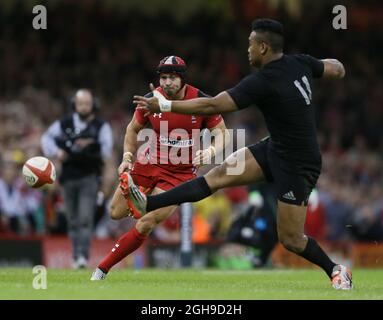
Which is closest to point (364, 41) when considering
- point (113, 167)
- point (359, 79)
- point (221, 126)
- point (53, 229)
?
point (359, 79)

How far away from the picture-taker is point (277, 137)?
412 inches

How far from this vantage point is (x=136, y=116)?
1191cm

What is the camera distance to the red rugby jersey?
1211 centimetres

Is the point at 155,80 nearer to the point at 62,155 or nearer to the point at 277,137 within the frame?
the point at 62,155

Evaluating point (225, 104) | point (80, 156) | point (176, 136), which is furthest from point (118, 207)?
point (80, 156)

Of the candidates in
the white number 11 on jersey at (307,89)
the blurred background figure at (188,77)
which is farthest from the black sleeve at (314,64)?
the blurred background figure at (188,77)

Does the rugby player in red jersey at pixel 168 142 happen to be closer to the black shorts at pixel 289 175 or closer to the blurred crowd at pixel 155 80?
the black shorts at pixel 289 175

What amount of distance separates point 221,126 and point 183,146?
48 centimetres

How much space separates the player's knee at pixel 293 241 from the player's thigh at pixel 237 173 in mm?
588

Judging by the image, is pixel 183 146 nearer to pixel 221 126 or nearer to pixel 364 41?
pixel 221 126

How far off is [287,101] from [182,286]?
2270 millimetres

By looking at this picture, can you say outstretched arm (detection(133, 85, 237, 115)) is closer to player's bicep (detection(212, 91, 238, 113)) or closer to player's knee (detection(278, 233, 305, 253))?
player's bicep (detection(212, 91, 238, 113))

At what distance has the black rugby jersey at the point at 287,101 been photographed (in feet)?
33.0

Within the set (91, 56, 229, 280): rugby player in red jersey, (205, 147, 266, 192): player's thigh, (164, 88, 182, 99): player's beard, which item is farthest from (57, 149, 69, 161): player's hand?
(205, 147, 266, 192): player's thigh
